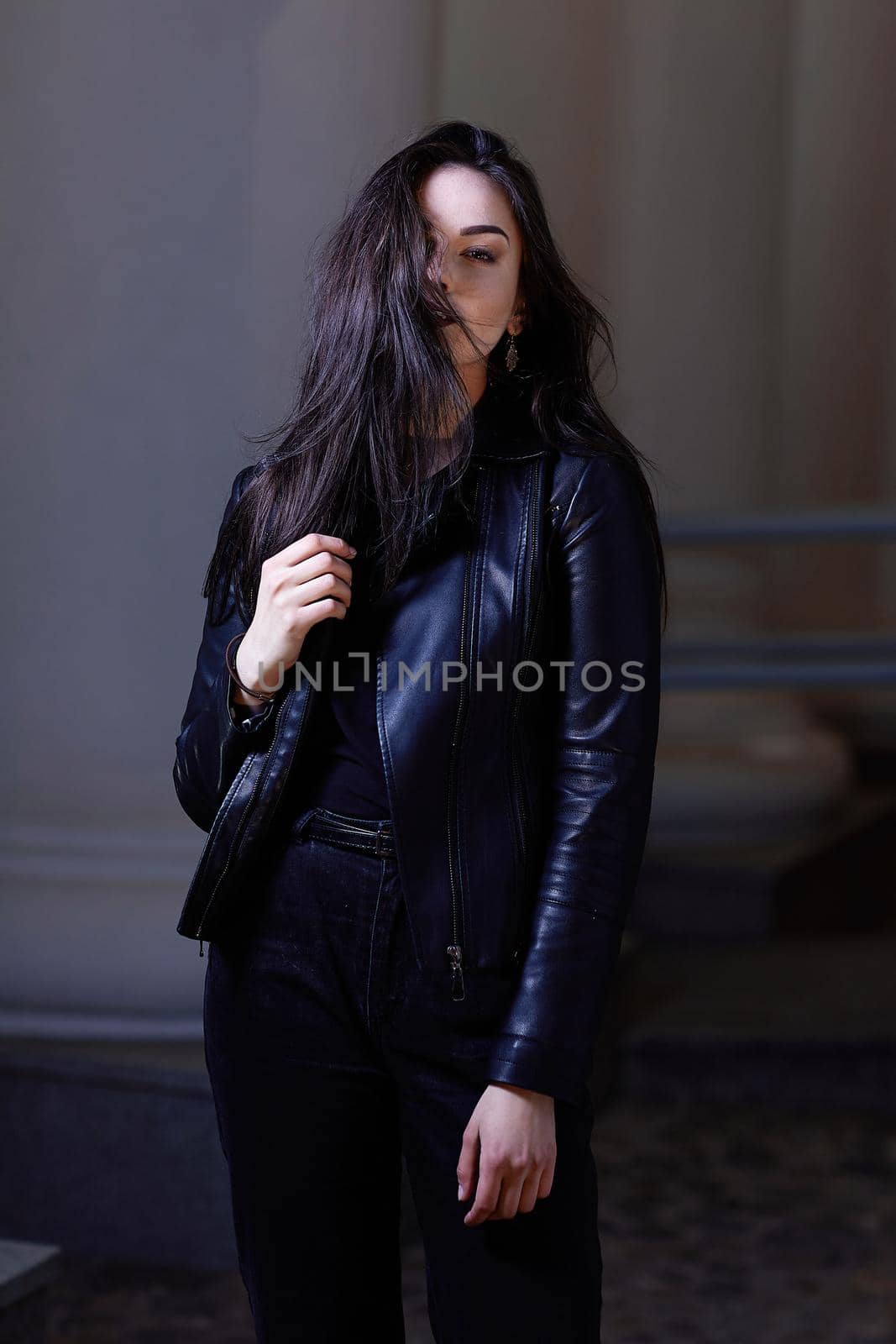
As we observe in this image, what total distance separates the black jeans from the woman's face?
0.54 metres

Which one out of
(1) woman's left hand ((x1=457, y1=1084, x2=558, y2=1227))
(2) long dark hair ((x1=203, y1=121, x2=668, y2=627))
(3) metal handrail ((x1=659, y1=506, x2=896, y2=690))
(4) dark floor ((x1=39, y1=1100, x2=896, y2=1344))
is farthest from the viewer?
(3) metal handrail ((x1=659, y1=506, x2=896, y2=690))

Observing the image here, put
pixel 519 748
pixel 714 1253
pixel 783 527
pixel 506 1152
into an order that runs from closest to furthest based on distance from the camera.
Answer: pixel 506 1152 < pixel 519 748 < pixel 714 1253 < pixel 783 527

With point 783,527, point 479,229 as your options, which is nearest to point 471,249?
point 479,229

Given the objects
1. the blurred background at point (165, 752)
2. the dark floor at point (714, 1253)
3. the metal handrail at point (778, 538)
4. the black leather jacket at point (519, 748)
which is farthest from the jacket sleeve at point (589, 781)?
the metal handrail at point (778, 538)

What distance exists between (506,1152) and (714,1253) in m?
1.98

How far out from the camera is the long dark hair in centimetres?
151

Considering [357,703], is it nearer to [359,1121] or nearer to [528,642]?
[528,642]

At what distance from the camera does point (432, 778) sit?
1.46 metres

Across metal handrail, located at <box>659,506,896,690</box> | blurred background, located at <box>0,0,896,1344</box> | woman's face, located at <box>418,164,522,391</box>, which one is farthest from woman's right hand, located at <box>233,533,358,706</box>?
metal handrail, located at <box>659,506,896,690</box>

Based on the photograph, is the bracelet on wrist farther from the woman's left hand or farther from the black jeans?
the woman's left hand

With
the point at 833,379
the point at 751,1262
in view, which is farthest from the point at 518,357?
the point at 833,379

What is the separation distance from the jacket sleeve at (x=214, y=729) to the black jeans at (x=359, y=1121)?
0.11m

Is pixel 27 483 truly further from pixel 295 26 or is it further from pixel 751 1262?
pixel 751 1262

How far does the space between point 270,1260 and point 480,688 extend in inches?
26.0
